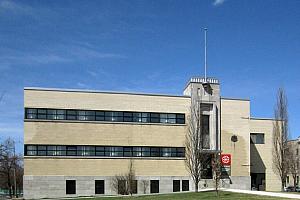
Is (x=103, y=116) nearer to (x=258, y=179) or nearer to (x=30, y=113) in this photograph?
(x=30, y=113)

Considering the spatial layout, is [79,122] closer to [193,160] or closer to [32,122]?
[32,122]

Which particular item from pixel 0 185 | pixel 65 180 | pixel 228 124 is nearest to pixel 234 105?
pixel 228 124

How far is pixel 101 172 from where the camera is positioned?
58594 mm

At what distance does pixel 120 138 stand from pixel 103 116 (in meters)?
3.47

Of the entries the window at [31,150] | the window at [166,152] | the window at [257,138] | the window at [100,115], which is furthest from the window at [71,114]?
the window at [257,138]

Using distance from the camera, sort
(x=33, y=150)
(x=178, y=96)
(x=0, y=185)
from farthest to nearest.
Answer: (x=0, y=185), (x=178, y=96), (x=33, y=150)

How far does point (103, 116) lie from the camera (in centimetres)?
5972

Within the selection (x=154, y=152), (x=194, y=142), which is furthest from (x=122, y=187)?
(x=194, y=142)

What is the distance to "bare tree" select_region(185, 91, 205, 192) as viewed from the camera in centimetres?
5758

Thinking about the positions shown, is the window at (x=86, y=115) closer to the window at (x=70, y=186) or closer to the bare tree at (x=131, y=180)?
the bare tree at (x=131, y=180)

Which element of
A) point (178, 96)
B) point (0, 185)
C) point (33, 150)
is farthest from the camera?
point (0, 185)

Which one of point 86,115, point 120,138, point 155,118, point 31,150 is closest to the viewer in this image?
point 31,150

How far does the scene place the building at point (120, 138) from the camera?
57.4 m

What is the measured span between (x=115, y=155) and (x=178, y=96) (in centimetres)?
1128
